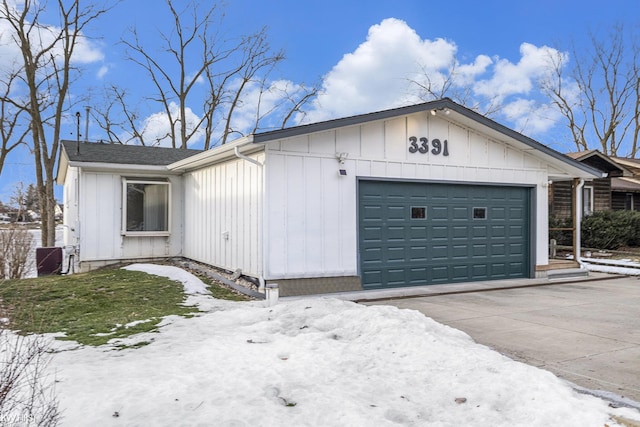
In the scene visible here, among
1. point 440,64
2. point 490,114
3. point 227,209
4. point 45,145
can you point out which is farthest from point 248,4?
point 227,209

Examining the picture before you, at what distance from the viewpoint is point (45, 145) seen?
61.0ft

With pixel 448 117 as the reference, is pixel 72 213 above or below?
below

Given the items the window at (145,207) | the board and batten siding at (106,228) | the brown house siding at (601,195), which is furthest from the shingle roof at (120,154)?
the brown house siding at (601,195)

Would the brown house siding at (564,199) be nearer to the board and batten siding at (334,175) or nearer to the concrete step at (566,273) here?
the concrete step at (566,273)

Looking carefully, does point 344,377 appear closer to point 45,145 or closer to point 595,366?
point 595,366

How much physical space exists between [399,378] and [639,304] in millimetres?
5850

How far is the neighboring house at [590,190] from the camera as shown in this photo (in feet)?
58.0

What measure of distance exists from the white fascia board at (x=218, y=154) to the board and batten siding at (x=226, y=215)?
13cm

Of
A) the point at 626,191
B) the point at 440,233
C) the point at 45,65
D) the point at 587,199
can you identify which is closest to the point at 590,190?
the point at 587,199

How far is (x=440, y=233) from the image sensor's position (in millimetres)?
9664

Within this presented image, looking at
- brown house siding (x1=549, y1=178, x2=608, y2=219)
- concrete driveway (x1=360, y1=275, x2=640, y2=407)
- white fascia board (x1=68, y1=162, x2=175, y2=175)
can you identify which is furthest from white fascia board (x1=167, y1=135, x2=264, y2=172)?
brown house siding (x1=549, y1=178, x2=608, y2=219)

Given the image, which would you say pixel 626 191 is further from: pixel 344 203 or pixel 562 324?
pixel 562 324

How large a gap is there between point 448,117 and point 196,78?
19271 millimetres

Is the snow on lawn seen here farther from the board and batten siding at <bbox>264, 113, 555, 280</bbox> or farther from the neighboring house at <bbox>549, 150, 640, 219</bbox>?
the neighboring house at <bbox>549, 150, 640, 219</bbox>
